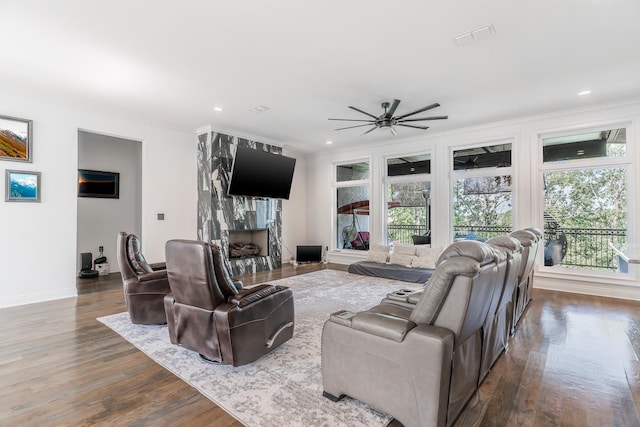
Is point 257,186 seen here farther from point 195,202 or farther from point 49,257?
point 49,257

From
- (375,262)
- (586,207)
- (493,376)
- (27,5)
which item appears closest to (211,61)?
(27,5)

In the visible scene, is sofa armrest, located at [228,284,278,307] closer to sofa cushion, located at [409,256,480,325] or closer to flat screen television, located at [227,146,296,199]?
sofa cushion, located at [409,256,480,325]

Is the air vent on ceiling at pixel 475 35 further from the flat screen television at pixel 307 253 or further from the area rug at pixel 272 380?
the flat screen television at pixel 307 253

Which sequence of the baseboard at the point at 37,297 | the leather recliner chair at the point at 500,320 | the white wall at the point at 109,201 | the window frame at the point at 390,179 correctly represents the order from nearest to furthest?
the leather recliner chair at the point at 500,320 → the baseboard at the point at 37,297 → the white wall at the point at 109,201 → the window frame at the point at 390,179

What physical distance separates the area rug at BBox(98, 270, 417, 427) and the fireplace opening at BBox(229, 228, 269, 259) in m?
2.98

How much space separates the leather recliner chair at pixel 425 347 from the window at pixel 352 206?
5.69 metres

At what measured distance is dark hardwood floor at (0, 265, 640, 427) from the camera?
1873mm

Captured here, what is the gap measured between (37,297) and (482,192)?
7.56 meters

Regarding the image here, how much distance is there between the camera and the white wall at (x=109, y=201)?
616 cm

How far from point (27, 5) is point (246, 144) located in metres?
4.18

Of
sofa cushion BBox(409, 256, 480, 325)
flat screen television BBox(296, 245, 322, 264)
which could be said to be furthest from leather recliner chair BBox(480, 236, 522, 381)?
flat screen television BBox(296, 245, 322, 264)

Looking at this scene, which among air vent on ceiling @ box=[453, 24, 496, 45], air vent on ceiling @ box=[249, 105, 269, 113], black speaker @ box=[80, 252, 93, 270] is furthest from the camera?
black speaker @ box=[80, 252, 93, 270]

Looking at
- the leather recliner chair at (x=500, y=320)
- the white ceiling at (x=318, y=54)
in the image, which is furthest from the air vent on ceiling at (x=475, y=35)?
the leather recliner chair at (x=500, y=320)

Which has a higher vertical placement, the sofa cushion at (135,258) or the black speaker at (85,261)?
the sofa cushion at (135,258)
